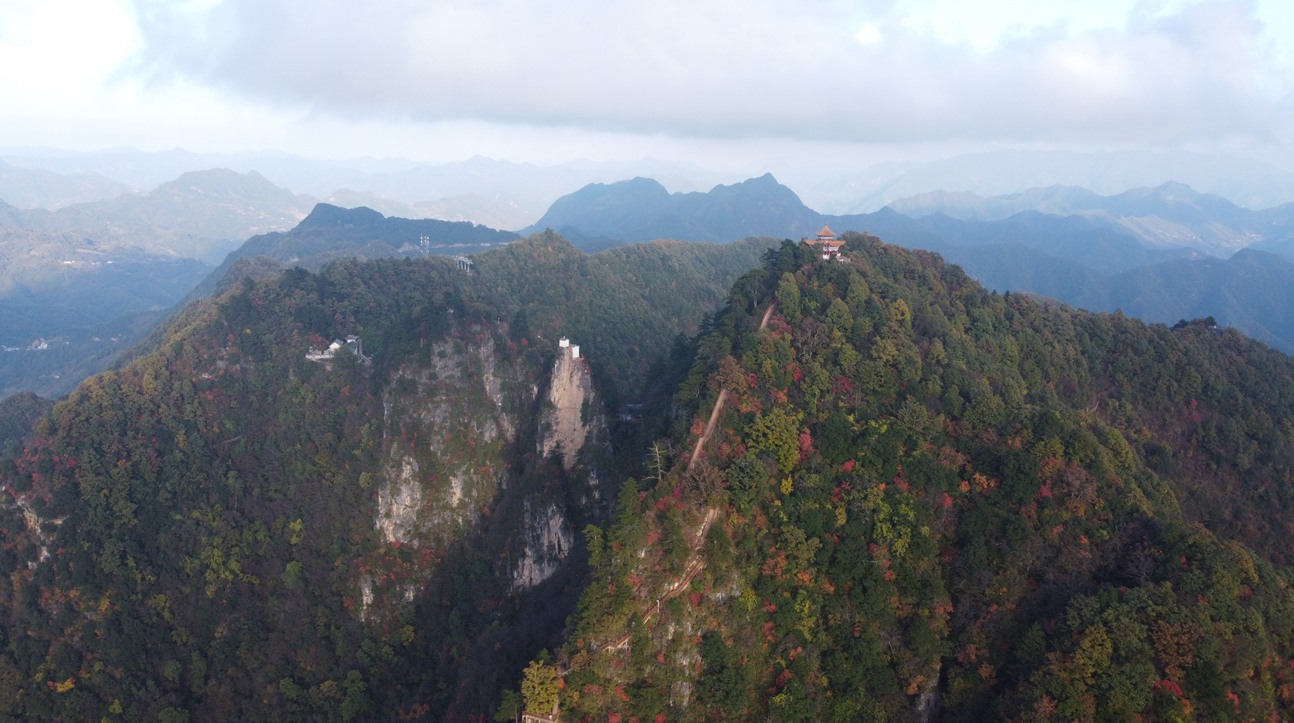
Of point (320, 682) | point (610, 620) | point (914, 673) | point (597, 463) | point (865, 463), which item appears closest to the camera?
point (610, 620)

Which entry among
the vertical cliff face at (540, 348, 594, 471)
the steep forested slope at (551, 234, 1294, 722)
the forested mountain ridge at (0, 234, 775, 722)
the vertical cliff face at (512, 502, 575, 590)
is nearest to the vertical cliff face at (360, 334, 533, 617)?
the forested mountain ridge at (0, 234, 775, 722)

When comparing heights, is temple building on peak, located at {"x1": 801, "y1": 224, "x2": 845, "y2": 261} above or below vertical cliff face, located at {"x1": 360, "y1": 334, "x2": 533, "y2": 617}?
above

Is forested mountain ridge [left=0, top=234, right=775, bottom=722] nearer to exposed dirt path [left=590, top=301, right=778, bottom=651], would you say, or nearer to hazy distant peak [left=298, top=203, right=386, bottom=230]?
exposed dirt path [left=590, top=301, right=778, bottom=651]

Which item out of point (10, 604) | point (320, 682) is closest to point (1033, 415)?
point (320, 682)

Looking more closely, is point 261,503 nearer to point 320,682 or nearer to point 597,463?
point 320,682

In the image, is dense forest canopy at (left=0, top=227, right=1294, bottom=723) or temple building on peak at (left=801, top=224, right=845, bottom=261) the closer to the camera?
dense forest canopy at (left=0, top=227, right=1294, bottom=723)
